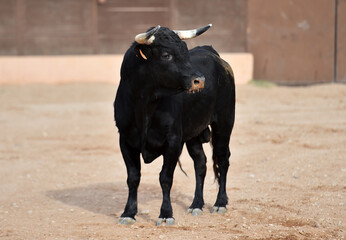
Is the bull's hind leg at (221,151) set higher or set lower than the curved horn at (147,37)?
lower

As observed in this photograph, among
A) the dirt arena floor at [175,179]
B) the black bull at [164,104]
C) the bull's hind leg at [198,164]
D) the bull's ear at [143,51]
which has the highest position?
the bull's ear at [143,51]

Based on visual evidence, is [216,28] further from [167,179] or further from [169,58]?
[169,58]

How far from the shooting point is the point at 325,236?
16.1 ft

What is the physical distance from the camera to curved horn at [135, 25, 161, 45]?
496 centimetres

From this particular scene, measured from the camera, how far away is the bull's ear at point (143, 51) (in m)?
5.09

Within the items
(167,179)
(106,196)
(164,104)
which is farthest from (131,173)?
(106,196)

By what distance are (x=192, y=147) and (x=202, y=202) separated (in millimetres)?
560

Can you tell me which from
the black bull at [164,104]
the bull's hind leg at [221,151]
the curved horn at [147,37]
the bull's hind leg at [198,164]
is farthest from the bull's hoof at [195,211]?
the curved horn at [147,37]

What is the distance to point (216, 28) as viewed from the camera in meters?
17.5

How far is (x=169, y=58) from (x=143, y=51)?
228 millimetres

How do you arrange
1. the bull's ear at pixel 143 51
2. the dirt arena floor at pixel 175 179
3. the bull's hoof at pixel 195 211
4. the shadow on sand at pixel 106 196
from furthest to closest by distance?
the shadow on sand at pixel 106 196 < the bull's hoof at pixel 195 211 < the dirt arena floor at pixel 175 179 < the bull's ear at pixel 143 51

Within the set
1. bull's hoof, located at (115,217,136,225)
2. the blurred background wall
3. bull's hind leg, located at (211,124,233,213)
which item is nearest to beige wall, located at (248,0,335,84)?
the blurred background wall

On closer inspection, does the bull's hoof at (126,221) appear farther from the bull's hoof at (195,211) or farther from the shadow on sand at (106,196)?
the bull's hoof at (195,211)

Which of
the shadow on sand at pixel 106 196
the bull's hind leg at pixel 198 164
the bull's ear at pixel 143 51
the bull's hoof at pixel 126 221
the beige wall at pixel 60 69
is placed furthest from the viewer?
the beige wall at pixel 60 69
